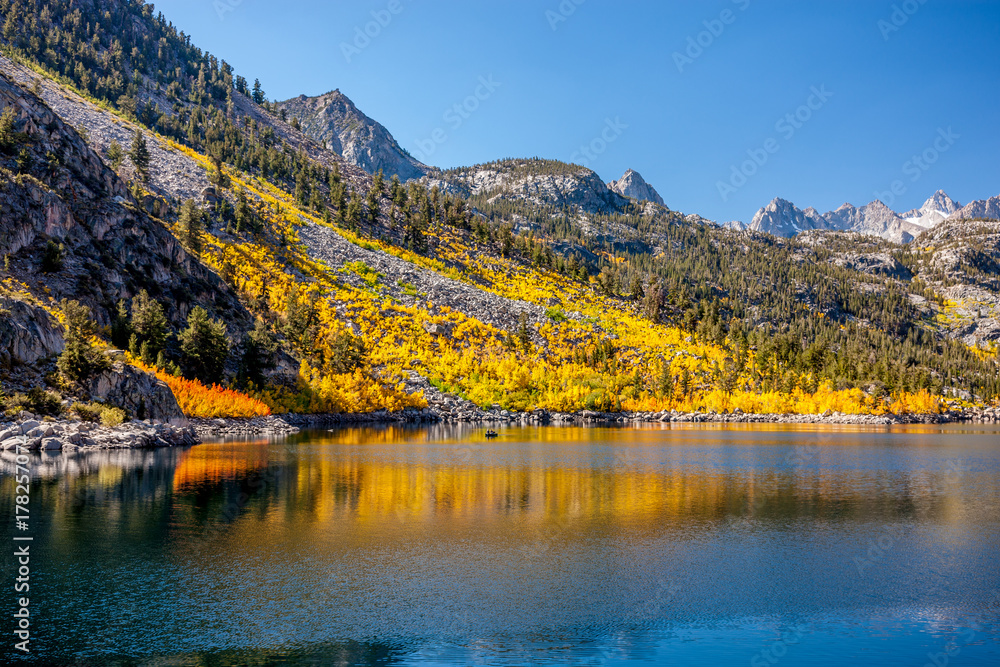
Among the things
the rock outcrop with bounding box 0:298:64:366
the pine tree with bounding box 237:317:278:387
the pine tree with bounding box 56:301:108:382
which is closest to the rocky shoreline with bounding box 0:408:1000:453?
the pine tree with bounding box 56:301:108:382

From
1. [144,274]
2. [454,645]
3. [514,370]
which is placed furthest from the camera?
[514,370]

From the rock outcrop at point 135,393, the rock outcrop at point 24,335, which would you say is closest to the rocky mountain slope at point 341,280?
the rock outcrop at point 24,335

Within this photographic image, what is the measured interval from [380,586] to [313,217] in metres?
140

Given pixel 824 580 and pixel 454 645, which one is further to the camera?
pixel 824 580

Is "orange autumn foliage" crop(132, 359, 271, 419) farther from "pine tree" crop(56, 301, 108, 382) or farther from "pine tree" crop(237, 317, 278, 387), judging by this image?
"pine tree" crop(56, 301, 108, 382)

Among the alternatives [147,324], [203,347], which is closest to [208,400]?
[203,347]

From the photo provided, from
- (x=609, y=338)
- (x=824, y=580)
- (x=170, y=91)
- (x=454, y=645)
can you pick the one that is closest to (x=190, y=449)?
(x=454, y=645)

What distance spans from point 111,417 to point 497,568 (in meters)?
45.2

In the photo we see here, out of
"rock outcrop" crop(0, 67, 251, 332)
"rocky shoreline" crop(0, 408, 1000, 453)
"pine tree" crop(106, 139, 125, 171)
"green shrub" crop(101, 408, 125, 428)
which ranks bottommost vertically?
"rocky shoreline" crop(0, 408, 1000, 453)

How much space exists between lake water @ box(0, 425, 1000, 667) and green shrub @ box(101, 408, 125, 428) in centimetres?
1340

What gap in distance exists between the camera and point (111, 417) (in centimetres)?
5094

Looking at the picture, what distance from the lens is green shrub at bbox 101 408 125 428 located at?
165ft

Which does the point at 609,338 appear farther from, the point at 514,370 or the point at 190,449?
the point at 190,449

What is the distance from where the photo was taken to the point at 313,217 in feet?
482
